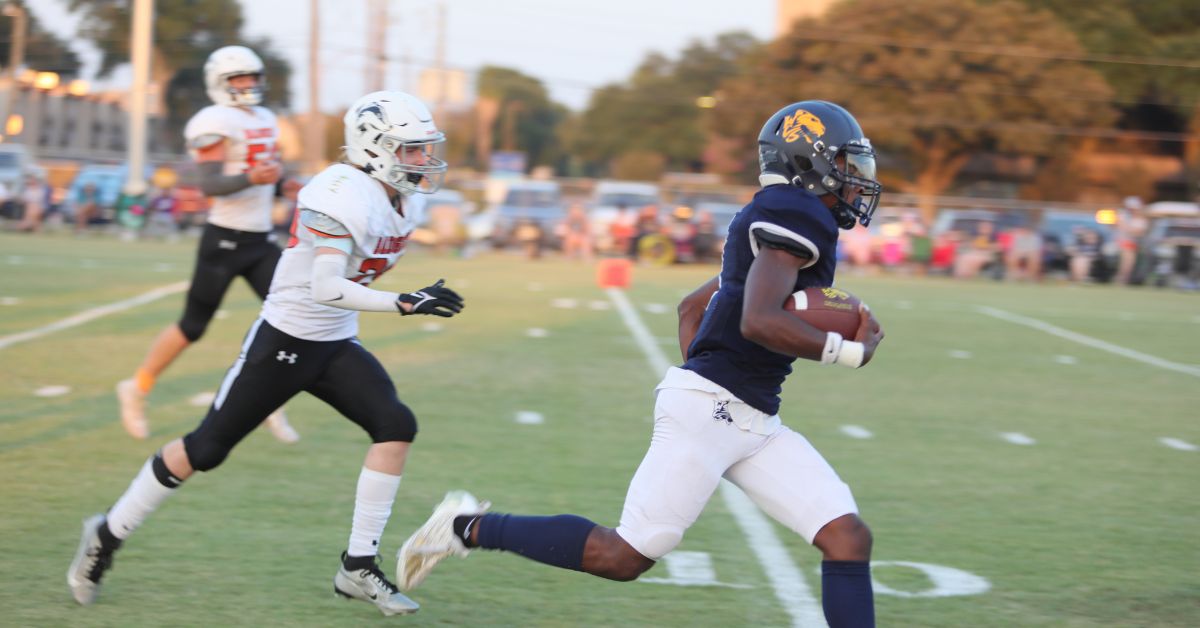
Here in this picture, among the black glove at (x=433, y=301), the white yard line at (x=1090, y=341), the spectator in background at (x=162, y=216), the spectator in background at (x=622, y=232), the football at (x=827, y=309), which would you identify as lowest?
the spectator in background at (x=162, y=216)

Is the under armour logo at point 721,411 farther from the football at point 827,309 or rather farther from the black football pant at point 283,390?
the black football pant at point 283,390

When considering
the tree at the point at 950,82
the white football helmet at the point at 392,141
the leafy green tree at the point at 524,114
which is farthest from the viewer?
the leafy green tree at the point at 524,114

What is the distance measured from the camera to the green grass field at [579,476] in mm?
4551

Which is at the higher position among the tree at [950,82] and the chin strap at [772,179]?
the tree at [950,82]

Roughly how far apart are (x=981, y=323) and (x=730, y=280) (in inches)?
525

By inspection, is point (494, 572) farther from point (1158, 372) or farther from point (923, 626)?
point (1158, 372)

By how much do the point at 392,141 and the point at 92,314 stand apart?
9.49m

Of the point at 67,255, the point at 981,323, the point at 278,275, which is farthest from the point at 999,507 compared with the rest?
the point at 67,255

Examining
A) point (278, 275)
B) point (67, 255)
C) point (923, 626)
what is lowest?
point (67, 255)

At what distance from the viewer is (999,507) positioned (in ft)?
20.7

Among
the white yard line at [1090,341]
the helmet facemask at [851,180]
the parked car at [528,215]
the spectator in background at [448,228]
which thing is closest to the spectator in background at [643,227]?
the parked car at [528,215]

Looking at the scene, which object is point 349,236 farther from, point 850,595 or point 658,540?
point 850,595

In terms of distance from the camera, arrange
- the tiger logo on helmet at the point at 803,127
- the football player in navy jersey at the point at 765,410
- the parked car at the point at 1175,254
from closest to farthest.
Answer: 1. the football player in navy jersey at the point at 765,410
2. the tiger logo on helmet at the point at 803,127
3. the parked car at the point at 1175,254

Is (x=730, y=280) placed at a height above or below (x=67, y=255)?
above
